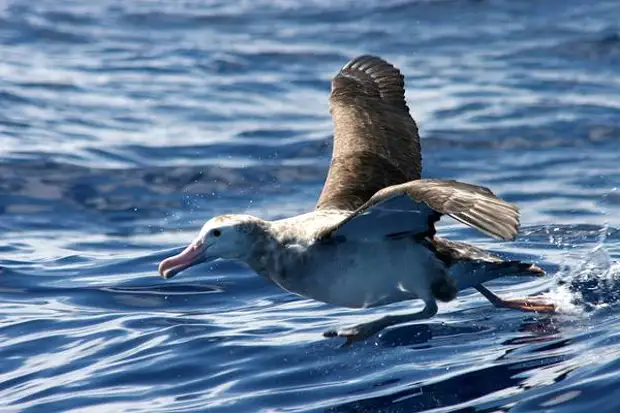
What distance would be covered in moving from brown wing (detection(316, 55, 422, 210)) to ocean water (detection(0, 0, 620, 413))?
938mm

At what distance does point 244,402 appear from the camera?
24.1 feet

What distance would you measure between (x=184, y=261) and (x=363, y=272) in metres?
1.15

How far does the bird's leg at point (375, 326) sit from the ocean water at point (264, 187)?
7 cm

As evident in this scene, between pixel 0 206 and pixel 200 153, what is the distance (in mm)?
2652

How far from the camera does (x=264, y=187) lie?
14.0 meters

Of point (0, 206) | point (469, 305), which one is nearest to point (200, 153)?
point (0, 206)

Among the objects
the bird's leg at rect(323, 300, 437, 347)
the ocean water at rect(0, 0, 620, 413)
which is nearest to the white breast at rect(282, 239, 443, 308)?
the bird's leg at rect(323, 300, 437, 347)

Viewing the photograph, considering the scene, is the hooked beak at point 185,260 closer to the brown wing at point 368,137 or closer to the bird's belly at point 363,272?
the bird's belly at point 363,272

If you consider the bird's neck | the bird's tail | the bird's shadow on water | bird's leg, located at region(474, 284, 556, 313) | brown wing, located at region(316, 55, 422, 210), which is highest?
brown wing, located at region(316, 55, 422, 210)

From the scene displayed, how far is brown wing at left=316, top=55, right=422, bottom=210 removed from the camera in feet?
30.9

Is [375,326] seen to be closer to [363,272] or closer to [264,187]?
[363,272]

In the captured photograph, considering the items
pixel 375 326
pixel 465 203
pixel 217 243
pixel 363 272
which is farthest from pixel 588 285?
pixel 217 243

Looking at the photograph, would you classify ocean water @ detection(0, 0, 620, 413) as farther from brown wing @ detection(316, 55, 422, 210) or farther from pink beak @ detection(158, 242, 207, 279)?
brown wing @ detection(316, 55, 422, 210)

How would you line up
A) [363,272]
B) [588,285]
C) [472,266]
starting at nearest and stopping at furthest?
[363,272]
[472,266]
[588,285]
